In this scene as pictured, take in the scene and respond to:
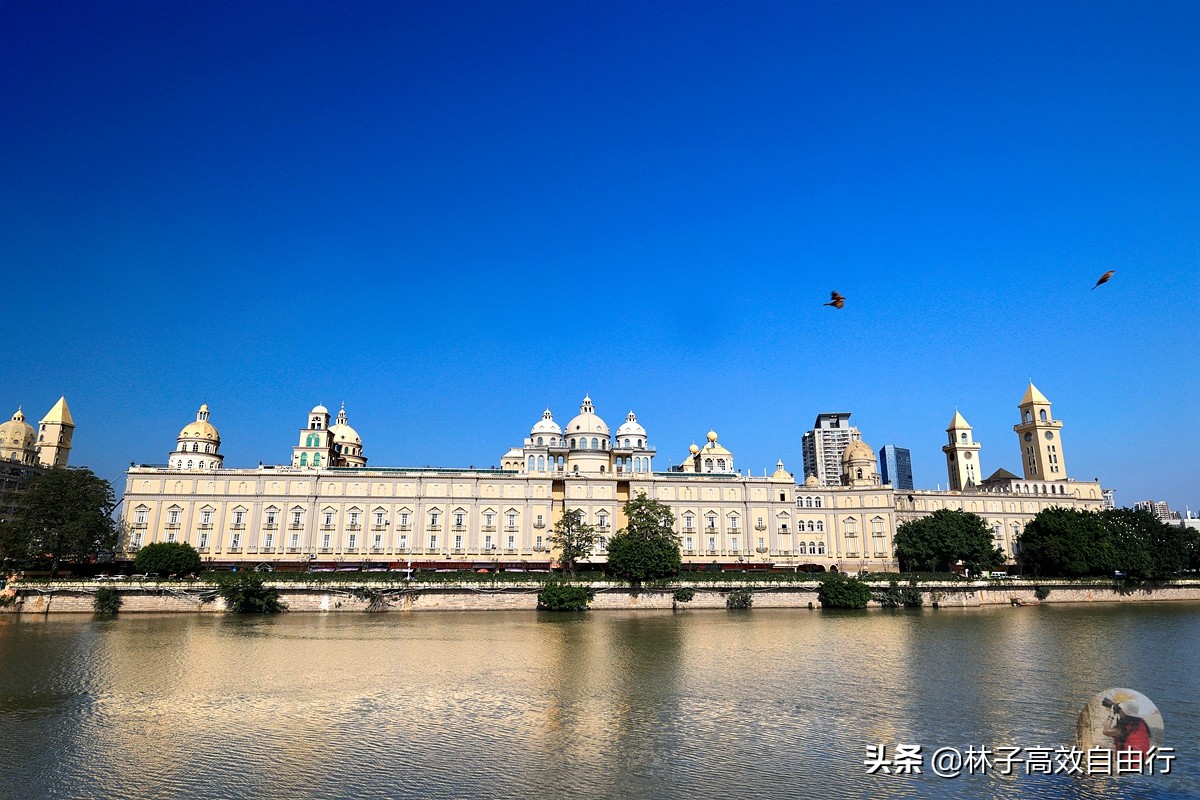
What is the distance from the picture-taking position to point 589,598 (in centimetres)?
6725

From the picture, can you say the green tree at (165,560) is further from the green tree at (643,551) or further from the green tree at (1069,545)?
the green tree at (1069,545)

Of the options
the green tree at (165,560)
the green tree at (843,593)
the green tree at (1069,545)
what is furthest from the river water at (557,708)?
the green tree at (1069,545)

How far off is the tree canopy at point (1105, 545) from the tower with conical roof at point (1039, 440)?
2856 centimetres

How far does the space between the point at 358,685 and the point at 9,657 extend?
20.6 meters

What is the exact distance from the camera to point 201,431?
106 meters

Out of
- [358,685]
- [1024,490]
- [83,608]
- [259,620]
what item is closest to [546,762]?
[358,685]

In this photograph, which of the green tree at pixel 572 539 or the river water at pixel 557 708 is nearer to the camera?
the river water at pixel 557 708

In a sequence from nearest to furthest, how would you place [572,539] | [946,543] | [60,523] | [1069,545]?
1. [60,523]
2. [1069,545]
3. [572,539]
4. [946,543]

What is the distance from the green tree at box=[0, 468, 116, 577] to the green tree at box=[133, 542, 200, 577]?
5.82 meters

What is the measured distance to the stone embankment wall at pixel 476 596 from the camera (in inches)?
2436

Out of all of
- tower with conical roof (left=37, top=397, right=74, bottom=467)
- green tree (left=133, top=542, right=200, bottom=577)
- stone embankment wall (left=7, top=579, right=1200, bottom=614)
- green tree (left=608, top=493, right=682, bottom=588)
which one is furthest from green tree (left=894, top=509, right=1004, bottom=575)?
tower with conical roof (left=37, top=397, right=74, bottom=467)

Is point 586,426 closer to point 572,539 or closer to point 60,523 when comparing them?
point 572,539

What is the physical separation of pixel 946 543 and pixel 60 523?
284 feet

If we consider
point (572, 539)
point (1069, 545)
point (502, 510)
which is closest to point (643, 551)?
point (572, 539)
